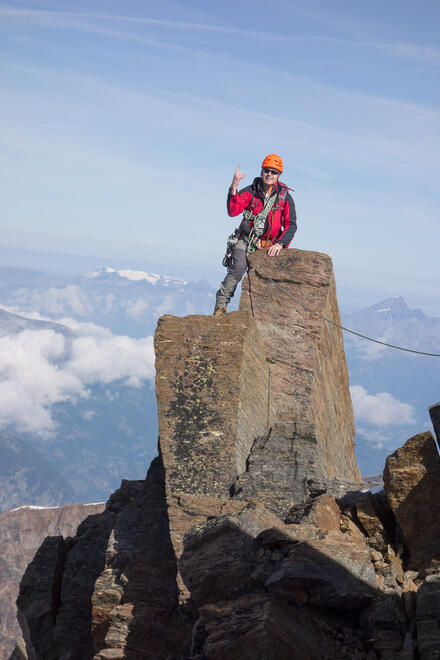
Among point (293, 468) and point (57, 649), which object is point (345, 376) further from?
point (57, 649)

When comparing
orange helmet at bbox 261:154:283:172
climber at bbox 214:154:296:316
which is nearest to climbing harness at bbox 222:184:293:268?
climber at bbox 214:154:296:316

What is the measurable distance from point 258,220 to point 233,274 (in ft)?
5.59

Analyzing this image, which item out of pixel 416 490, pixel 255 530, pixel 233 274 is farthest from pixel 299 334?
pixel 255 530

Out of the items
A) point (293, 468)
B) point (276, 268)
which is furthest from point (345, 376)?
point (293, 468)

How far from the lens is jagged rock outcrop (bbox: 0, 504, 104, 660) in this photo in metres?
140

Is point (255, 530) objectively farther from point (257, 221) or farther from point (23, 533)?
point (23, 533)

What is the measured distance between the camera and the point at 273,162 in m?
17.3

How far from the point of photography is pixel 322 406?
1981 cm

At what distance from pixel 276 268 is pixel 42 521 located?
14722cm

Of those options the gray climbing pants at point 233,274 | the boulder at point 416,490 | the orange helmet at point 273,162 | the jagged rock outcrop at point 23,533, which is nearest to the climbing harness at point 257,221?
the gray climbing pants at point 233,274

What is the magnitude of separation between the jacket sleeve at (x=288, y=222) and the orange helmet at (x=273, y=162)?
123 cm

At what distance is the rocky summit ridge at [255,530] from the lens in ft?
29.8

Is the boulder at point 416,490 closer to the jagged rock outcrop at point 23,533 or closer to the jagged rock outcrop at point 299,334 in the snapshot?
the jagged rock outcrop at point 299,334

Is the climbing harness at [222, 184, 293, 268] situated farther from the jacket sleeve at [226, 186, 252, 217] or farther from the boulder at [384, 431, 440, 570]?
the boulder at [384, 431, 440, 570]
